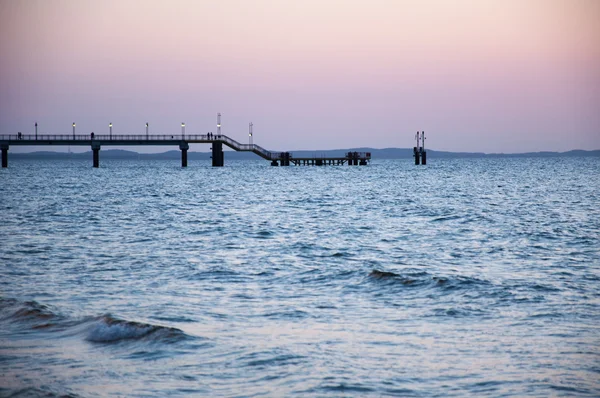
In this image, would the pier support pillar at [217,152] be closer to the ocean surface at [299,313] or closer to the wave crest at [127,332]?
the ocean surface at [299,313]

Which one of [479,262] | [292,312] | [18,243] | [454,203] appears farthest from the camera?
[454,203]

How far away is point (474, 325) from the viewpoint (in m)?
14.1

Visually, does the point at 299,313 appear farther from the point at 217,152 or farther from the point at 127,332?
the point at 217,152

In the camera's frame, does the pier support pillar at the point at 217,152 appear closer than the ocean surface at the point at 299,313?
No

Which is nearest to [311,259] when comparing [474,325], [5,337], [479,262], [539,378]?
[479,262]

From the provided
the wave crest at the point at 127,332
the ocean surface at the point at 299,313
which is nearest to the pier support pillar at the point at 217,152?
the ocean surface at the point at 299,313

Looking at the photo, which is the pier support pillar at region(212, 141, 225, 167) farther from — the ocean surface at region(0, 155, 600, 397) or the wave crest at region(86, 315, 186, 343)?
the wave crest at region(86, 315, 186, 343)

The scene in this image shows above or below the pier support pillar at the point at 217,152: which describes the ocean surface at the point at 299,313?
below

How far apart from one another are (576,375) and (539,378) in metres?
0.57

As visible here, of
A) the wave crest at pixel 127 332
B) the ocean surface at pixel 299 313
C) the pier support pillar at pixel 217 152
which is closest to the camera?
the ocean surface at pixel 299 313

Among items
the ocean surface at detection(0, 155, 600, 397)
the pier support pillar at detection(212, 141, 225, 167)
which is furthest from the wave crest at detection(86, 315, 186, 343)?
the pier support pillar at detection(212, 141, 225, 167)

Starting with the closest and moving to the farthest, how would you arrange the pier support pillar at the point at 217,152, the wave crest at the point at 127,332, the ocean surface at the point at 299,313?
the ocean surface at the point at 299,313, the wave crest at the point at 127,332, the pier support pillar at the point at 217,152

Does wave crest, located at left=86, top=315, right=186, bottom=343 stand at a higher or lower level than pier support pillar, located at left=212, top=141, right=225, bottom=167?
lower

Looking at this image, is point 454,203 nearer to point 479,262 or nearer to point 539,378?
point 479,262
